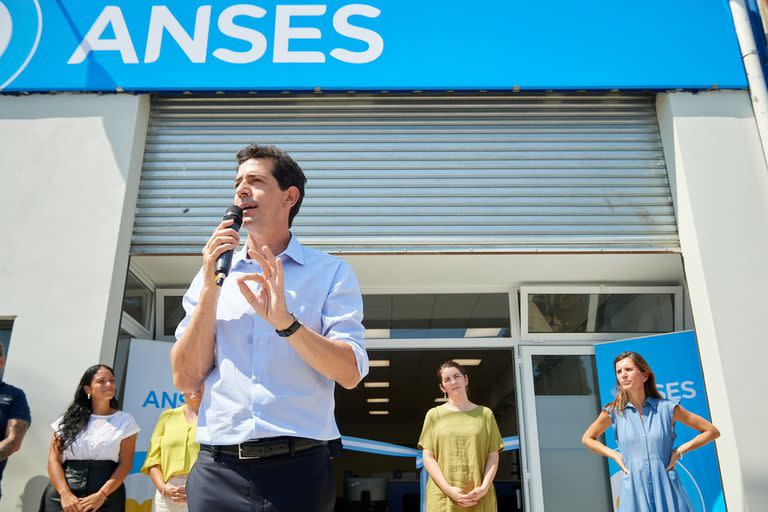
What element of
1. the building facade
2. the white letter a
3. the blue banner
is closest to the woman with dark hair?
the building facade

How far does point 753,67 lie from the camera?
532 cm

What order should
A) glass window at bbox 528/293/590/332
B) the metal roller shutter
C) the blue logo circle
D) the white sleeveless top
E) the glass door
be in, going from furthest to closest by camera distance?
1. glass window at bbox 528/293/590/332
2. the glass door
3. the blue logo circle
4. the metal roller shutter
5. the white sleeveless top

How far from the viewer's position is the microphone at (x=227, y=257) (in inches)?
62.0

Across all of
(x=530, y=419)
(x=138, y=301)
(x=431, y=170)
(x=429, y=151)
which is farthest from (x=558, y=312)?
(x=138, y=301)

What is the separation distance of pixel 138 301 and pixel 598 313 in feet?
13.1

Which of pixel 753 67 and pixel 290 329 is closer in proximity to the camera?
pixel 290 329

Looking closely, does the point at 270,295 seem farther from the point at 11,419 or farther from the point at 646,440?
the point at 11,419

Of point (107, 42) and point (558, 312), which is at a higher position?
point (107, 42)

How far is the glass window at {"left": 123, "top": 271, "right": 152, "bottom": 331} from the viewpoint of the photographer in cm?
523

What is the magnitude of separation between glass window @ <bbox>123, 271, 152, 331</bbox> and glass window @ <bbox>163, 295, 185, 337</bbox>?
0.46 ft

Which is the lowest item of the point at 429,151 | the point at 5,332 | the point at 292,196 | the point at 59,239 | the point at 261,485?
the point at 261,485

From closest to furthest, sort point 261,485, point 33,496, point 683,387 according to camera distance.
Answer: point 261,485, point 33,496, point 683,387

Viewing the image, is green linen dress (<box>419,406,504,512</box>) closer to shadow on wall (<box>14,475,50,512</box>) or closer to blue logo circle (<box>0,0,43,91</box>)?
shadow on wall (<box>14,475,50,512</box>)

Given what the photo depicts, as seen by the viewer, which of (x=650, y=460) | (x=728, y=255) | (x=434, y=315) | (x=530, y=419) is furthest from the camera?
(x=434, y=315)
